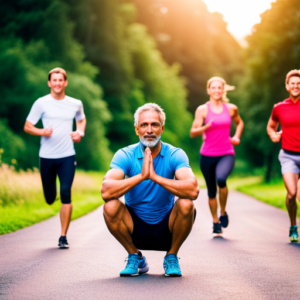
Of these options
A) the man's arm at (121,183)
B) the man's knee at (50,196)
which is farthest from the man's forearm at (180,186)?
the man's knee at (50,196)

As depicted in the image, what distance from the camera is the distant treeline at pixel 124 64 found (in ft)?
88.5

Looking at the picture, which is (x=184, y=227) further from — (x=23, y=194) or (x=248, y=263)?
(x=23, y=194)

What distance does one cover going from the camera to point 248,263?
6.49m

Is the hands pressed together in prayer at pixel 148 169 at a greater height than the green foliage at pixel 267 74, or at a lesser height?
lesser

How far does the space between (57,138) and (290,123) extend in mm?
3237

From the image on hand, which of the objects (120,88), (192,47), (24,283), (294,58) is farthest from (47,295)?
(192,47)

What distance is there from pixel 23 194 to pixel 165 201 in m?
8.18

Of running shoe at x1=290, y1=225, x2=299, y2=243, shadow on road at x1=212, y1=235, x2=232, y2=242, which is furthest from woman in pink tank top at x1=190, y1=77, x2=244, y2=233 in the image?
running shoe at x1=290, y1=225, x2=299, y2=243

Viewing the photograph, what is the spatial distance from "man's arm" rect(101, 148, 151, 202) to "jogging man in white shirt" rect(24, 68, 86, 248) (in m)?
2.66

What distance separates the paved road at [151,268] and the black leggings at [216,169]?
799 millimetres

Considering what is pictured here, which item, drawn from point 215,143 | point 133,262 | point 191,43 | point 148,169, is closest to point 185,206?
point 148,169

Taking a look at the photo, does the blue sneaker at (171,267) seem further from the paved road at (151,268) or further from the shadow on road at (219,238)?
the shadow on road at (219,238)

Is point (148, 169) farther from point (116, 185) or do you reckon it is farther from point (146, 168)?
point (116, 185)

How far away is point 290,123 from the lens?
27.5ft
